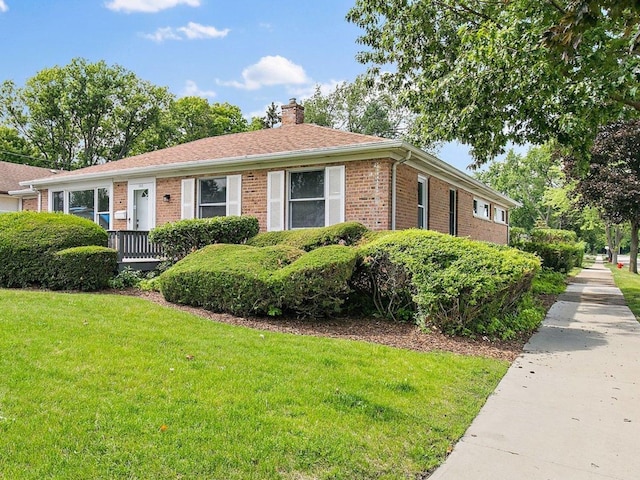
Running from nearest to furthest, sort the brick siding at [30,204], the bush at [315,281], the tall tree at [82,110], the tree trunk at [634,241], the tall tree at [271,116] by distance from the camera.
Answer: the bush at [315,281] → the brick siding at [30,204] → the tree trunk at [634,241] → the tall tree at [82,110] → the tall tree at [271,116]

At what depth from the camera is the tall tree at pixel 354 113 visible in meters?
37.8

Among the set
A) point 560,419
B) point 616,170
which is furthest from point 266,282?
point 616,170

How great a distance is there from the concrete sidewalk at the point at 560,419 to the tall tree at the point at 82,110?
32870mm

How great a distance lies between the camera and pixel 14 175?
2319 cm

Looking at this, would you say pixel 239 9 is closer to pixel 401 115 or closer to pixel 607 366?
pixel 607 366

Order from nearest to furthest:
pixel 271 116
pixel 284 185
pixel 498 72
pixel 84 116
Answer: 1. pixel 498 72
2. pixel 284 185
3. pixel 84 116
4. pixel 271 116

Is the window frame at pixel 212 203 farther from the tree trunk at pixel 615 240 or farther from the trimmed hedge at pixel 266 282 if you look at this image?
the tree trunk at pixel 615 240

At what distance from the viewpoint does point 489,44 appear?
7.27 metres

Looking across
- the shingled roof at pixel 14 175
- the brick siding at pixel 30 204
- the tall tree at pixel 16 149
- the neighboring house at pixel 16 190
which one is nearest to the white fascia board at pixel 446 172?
the neighboring house at pixel 16 190

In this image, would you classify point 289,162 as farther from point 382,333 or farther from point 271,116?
point 271,116

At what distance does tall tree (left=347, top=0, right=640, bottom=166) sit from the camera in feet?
22.2

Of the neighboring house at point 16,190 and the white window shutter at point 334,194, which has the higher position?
the neighboring house at point 16,190

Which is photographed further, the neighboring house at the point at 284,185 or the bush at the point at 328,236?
the neighboring house at the point at 284,185

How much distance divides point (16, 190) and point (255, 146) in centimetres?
1494
